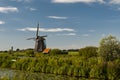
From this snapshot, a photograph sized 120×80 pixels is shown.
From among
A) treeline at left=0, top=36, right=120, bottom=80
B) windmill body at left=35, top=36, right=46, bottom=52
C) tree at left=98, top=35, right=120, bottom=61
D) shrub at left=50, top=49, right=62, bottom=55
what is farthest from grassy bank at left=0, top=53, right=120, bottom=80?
windmill body at left=35, top=36, right=46, bottom=52

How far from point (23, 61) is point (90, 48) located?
2513 cm

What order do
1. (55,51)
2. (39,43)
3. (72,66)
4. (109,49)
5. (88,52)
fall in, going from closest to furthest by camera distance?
(72,66) < (109,49) < (88,52) < (55,51) < (39,43)

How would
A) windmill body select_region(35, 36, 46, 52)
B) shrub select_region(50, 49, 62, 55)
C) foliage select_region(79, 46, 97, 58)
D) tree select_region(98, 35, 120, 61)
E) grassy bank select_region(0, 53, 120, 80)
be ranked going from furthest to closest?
1. windmill body select_region(35, 36, 46, 52)
2. shrub select_region(50, 49, 62, 55)
3. foliage select_region(79, 46, 97, 58)
4. tree select_region(98, 35, 120, 61)
5. grassy bank select_region(0, 53, 120, 80)

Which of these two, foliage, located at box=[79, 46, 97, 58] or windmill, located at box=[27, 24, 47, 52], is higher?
windmill, located at box=[27, 24, 47, 52]

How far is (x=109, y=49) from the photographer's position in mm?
58875

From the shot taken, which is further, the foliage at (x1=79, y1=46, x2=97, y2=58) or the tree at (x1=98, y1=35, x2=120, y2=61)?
the foliage at (x1=79, y1=46, x2=97, y2=58)

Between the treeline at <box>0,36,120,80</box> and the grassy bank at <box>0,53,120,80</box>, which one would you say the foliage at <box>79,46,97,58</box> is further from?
the grassy bank at <box>0,53,120,80</box>

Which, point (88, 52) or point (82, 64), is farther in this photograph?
point (88, 52)

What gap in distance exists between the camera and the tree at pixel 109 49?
192 ft

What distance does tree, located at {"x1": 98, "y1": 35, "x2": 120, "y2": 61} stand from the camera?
58.5 metres

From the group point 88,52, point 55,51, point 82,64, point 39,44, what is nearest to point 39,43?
point 39,44

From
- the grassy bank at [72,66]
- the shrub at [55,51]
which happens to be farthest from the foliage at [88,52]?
the grassy bank at [72,66]

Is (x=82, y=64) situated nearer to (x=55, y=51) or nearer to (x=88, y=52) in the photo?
(x=88, y=52)

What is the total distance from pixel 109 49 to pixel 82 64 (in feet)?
36.5
